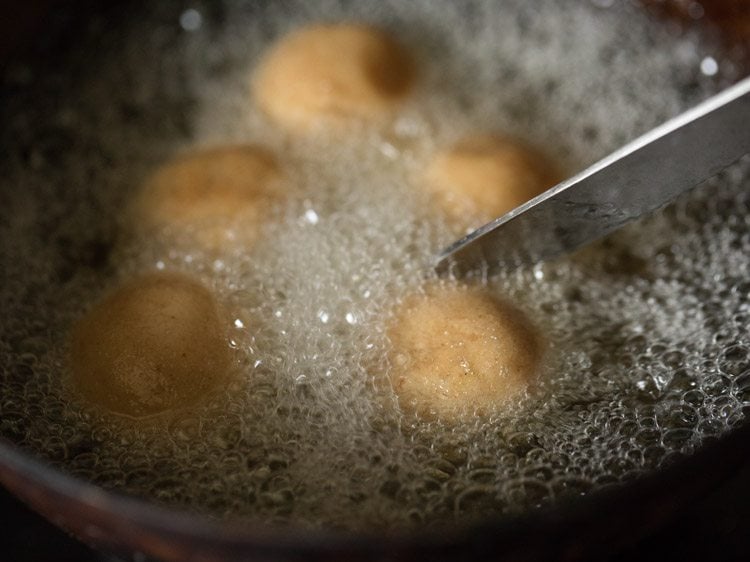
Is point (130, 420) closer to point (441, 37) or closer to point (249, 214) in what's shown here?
point (249, 214)

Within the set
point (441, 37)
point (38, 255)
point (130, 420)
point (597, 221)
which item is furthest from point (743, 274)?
point (38, 255)

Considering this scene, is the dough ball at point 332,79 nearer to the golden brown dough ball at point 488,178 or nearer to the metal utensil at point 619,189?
the golden brown dough ball at point 488,178

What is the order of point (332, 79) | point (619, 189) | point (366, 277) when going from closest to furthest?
point (619, 189), point (366, 277), point (332, 79)

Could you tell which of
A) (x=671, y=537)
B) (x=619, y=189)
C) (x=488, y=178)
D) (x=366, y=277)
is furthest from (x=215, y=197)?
(x=671, y=537)

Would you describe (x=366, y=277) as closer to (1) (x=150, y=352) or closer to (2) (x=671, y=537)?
(1) (x=150, y=352)

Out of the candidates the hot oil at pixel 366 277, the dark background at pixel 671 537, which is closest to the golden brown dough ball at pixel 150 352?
the hot oil at pixel 366 277

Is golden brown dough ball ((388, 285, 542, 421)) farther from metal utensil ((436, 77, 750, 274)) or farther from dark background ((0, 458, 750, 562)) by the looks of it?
dark background ((0, 458, 750, 562))

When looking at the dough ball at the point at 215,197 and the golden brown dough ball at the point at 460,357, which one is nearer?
the golden brown dough ball at the point at 460,357
